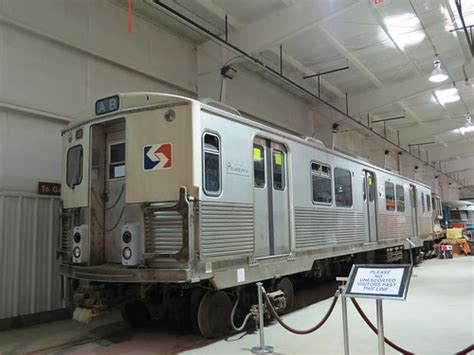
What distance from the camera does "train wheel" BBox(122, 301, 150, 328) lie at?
20.7ft

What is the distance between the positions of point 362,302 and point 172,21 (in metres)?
6.66

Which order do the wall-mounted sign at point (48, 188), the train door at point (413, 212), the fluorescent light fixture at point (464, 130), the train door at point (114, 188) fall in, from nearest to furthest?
the train door at point (114, 188) → the wall-mounted sign at point (48, 188) → the train door at point (413, 212) → the fluorescent light fixture at point (464, 130)

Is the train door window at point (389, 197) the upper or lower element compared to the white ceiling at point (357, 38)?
lower

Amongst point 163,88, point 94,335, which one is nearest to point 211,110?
point 94,335

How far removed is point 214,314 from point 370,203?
5852mm

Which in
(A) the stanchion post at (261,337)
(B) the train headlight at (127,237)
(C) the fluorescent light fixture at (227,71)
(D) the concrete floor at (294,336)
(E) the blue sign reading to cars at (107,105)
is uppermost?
(C) the fluorescent light fixture at (227,71)

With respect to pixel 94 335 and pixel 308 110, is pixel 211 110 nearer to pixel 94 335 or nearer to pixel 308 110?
pixel 94 335

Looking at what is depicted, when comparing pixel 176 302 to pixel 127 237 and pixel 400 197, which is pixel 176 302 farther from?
pixel 400 197

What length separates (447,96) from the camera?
16062 millimetres

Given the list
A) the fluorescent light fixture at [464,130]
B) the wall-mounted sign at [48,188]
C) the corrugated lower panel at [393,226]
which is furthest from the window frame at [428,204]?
the wall-mounted sign at [48,188]

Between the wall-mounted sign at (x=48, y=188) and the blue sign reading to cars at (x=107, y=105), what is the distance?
1953mm

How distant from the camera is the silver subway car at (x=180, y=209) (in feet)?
15.8

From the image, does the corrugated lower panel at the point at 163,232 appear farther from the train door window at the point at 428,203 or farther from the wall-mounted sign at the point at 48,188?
the train door window at the point at 428,203

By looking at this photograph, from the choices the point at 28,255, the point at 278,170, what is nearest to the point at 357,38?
the point at 278,170
